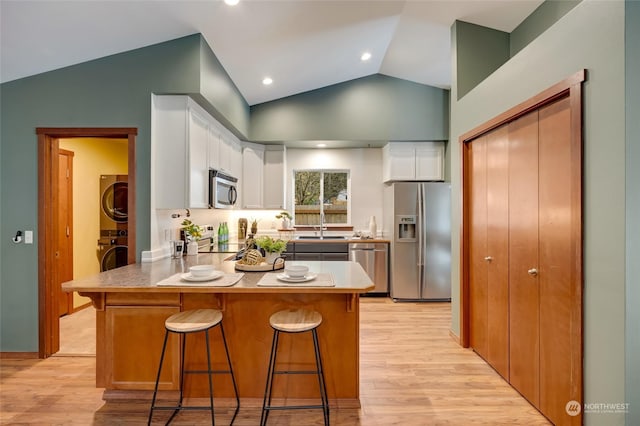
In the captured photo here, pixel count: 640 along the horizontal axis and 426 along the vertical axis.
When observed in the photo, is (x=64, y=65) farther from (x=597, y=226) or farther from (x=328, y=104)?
(x=597, y=226)

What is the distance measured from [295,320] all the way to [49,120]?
2.84m

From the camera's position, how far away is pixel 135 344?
2201 mm

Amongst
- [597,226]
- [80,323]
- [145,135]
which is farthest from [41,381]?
[597,226]

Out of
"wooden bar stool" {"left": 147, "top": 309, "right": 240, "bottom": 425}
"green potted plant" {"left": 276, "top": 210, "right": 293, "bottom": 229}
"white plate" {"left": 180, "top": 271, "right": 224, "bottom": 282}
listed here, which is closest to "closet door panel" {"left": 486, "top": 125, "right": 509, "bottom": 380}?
"wooden bar stool" {"left": 147, "top": 309, "right": 240, "bottom": 425}

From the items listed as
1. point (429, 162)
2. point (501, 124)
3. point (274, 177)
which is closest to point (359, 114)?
point (429, 162)

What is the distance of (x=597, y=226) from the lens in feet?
5.47

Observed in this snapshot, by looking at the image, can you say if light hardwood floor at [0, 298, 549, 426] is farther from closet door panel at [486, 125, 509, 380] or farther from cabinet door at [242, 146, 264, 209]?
cabinet door at [242, 146, 264, 209]

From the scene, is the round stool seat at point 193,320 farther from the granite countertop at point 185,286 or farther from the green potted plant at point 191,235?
the green potted plant at point 191,235

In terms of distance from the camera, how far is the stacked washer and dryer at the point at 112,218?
4.48 m

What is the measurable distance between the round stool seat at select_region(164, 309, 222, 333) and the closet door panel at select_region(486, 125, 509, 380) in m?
2.21

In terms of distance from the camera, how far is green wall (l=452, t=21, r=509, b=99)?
3332mm

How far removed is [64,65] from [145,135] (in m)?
0.92

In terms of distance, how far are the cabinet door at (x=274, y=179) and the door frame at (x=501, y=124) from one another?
278cm

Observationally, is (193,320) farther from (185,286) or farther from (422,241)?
(422,241)
